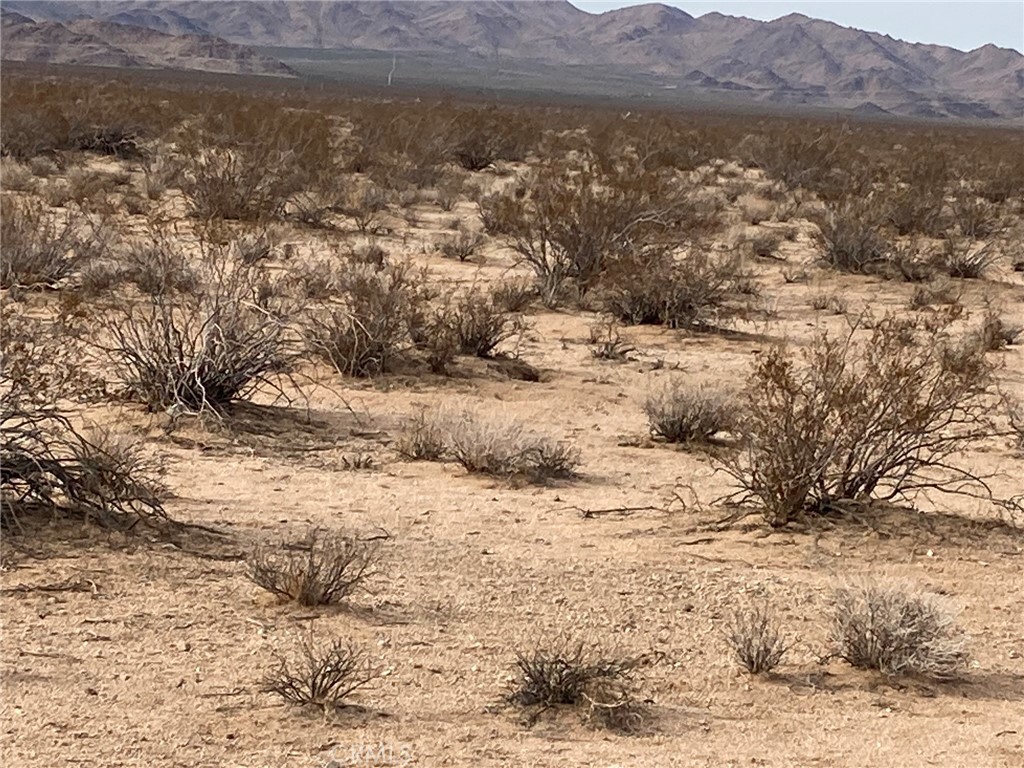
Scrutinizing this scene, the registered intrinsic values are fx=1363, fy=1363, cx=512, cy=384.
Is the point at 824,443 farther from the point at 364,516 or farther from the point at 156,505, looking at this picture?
the point at 156,505

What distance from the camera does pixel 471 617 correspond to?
5.86 meters

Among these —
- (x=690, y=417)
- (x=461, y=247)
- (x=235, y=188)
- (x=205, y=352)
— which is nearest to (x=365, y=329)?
(x=205, y=352)

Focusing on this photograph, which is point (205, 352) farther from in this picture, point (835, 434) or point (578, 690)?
point (578, 690)

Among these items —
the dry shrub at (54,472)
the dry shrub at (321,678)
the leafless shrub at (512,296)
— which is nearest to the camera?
the dry shrub at (321,678)

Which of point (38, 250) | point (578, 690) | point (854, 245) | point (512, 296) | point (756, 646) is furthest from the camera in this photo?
point (854, 245)

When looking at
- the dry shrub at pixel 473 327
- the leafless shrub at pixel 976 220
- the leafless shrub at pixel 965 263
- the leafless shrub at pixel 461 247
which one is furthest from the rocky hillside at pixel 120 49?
the dry shrub at pixel 473 327

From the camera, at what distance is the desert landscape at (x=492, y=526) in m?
4.89

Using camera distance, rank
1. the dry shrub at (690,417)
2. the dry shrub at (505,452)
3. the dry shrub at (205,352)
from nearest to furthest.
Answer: the dry shrub at (505,452), the dry shrub at (205,352), the dry shrub at (690,417)

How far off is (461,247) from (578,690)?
13244 millimetres

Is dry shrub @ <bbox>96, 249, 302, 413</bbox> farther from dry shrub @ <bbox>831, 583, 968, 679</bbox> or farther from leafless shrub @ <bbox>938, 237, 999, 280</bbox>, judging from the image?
leafless shrub @ <bbox>938, 237, 999, 280</bbox>

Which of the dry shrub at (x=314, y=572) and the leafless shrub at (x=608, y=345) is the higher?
the dry shrub at (x=314, y=572)

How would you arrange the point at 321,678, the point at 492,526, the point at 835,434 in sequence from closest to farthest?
the point at 321,678, the point at 492,526, the point at 835,434

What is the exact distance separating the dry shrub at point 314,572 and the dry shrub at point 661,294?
8.03 m

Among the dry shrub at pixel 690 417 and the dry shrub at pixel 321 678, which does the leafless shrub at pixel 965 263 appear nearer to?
the dry shrub at pixel 690 417
